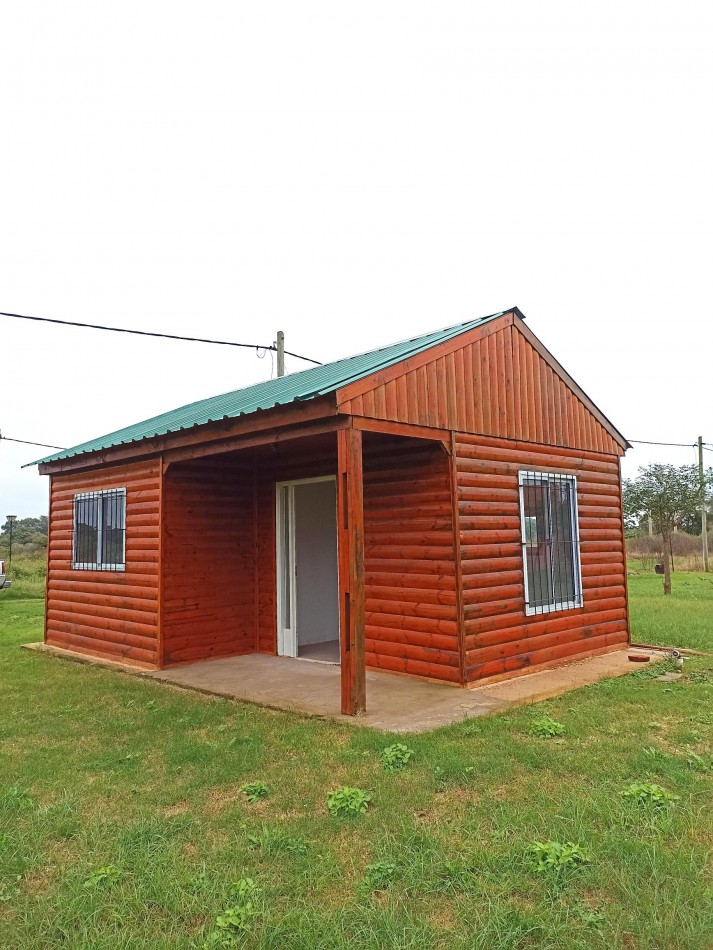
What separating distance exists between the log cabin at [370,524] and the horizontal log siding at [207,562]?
0.02 metres

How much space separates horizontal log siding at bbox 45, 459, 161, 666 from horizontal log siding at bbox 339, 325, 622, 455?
3.44 metres

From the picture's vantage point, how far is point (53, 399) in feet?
93.6

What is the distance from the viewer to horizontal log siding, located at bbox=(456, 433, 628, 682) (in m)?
6.49

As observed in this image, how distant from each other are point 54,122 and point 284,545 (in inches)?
298

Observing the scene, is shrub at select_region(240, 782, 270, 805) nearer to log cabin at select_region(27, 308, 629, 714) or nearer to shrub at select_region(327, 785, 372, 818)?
shrub at select_region(327, 785, 372, 818)

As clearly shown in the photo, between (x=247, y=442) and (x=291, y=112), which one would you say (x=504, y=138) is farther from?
(x=247, y=442)

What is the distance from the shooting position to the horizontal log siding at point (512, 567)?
6.49 meters

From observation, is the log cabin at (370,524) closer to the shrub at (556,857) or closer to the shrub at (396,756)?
the shrub at (396,756)

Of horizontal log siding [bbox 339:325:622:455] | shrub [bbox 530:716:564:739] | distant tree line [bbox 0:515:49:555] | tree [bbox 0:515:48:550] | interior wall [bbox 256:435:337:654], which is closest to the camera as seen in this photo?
shrub [bbox 530:716:564:739]

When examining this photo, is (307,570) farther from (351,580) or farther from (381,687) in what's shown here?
(351,580)

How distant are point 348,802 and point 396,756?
0.74 m

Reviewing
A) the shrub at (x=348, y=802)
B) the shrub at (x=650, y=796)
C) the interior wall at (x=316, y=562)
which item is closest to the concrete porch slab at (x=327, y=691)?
the shrub at (x=348, y=802)

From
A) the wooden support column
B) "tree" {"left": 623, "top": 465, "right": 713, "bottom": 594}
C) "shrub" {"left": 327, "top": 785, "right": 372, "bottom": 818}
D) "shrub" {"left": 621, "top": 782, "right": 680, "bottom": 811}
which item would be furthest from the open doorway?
"tree" {"left": 623, "top": 465, "right": 713, "bottom": 594}

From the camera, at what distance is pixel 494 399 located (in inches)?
280
